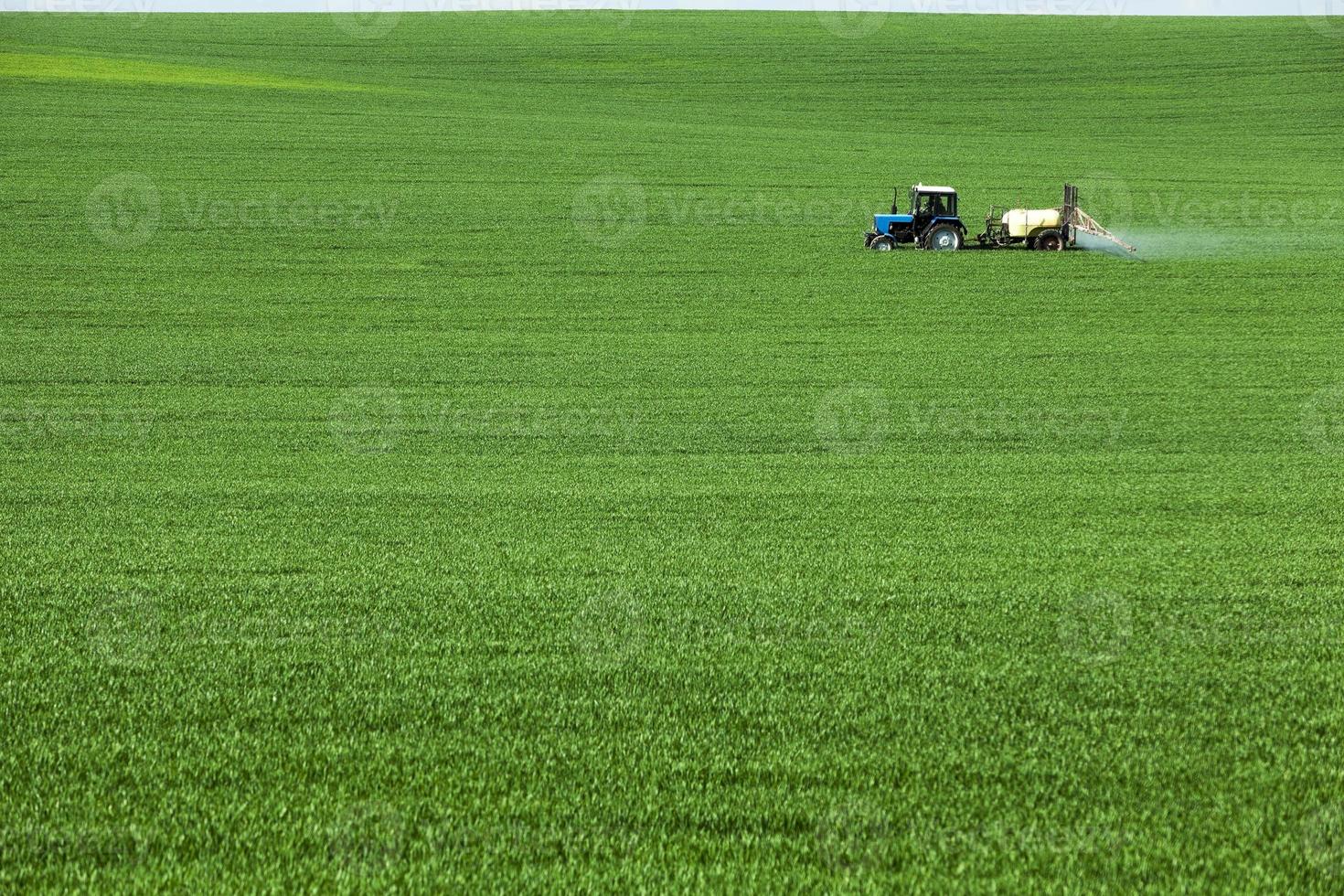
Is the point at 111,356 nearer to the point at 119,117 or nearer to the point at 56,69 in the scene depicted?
the point at 119,117

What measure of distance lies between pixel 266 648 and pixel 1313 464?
12942 mm

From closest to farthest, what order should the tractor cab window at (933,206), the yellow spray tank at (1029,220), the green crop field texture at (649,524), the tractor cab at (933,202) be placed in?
the green crop field texture at (649,524) → the tractor cab at (933,202) → the tractor cab window at (933,206) → the yellow spray tank at (1029,220)

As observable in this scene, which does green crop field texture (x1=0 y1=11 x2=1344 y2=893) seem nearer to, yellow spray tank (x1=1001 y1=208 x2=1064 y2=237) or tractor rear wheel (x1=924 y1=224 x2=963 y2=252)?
tractor rear wheel (x1=924 y1=224 x2=963 y2=252)

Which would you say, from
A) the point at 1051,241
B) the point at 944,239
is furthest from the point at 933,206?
the point at 1051,241

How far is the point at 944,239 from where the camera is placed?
29984 mm

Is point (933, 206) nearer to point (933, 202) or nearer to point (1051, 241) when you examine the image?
point (933, 202)

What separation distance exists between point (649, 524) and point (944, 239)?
2007cm

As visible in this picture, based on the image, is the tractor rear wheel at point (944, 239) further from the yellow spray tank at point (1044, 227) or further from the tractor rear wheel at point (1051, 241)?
the tractor rear wheel at point (1051, 241)

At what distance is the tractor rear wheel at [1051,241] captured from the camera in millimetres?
30109

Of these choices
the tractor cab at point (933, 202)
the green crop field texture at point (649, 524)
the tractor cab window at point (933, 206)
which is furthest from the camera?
the tractor cab window at point (933, 206)

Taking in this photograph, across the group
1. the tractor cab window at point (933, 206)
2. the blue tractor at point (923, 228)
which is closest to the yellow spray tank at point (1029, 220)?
the blue tractor at point (923, 228)

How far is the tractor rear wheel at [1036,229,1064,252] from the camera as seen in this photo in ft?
98.8

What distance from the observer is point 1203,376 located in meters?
20.0

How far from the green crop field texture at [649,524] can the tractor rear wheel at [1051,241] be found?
1172 mm
